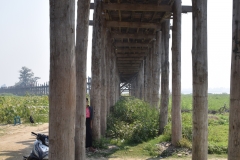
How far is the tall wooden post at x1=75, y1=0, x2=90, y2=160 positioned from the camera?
21.5 feet

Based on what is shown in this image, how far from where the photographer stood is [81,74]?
659 centimetres

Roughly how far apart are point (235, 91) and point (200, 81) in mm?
3222

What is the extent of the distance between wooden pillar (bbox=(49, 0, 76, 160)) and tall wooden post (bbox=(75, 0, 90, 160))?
2619mm

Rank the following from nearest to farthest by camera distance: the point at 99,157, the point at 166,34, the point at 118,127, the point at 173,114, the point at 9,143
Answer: the point at 99,157
the point at 173,114
the point at 9,143
the point at 118,127
the point at 166,34

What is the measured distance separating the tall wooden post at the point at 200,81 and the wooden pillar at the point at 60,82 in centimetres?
374

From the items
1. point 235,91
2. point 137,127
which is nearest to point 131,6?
point 137,127

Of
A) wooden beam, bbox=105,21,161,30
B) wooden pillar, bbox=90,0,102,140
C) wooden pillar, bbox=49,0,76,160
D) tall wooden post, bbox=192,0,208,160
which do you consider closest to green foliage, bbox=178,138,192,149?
tall wooden post, bbox=192,0,208,160

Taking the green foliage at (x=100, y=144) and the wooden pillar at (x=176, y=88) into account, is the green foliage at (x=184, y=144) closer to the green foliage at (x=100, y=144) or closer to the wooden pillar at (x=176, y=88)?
the wooden pillar at (x=176, y=88)

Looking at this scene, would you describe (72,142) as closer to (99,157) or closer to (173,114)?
(99,157)

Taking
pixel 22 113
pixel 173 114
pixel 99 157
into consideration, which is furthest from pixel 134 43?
pixel 99 157

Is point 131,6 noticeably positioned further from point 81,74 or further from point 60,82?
point 60,82

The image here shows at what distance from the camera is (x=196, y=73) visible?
693 cm

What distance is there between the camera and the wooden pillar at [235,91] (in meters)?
3.63

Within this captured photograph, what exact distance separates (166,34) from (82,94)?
771 cm
